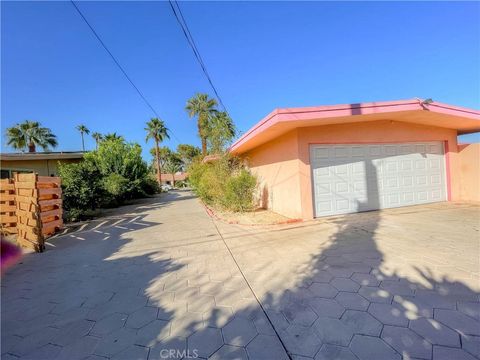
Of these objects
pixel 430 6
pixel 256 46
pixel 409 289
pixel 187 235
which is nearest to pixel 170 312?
pixel 409 289

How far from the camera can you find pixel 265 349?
7.53ft

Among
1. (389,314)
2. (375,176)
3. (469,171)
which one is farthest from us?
(469,171)

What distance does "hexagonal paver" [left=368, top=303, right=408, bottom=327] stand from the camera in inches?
99.3

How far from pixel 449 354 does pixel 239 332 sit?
1854 mm

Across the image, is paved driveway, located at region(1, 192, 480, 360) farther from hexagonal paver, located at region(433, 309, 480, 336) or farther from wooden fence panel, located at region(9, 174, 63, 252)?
wooden fence panel, located at region(9, 174, 63, 252)

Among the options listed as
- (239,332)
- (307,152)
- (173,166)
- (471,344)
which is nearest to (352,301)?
(471,344)

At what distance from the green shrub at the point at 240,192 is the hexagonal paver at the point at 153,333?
6.66m

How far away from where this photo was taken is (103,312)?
9.87 ft

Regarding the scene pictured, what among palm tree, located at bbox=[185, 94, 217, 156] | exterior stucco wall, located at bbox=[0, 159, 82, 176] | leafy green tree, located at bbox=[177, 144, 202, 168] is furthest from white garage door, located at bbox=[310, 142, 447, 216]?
leafy green tree, located at bbox=[177, 144, 202, 168]

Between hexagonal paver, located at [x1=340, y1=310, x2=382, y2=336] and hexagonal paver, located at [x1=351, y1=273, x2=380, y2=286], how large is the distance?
690 millimetres

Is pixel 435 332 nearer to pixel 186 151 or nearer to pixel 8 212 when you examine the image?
pixel 8 212

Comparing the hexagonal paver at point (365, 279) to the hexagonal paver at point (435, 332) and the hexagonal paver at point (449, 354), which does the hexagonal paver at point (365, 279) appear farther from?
the hexagonal paver at point (449, 354)

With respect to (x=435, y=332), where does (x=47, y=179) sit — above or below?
above
